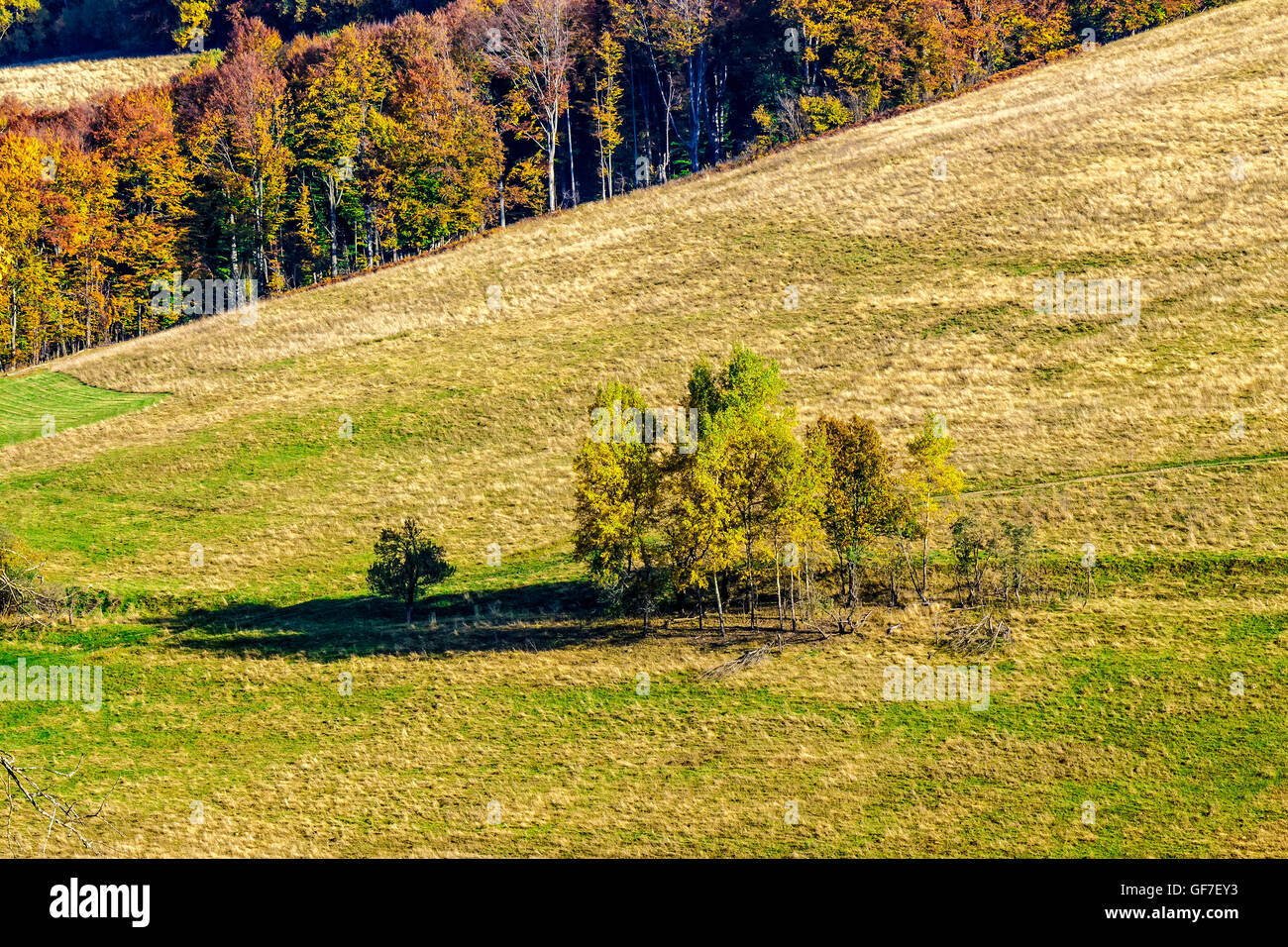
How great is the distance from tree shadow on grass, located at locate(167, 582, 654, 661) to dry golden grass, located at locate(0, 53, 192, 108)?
99148 millimetres

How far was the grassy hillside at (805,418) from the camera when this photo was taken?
105 feet

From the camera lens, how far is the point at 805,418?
176 feet

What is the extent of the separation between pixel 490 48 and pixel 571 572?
67.0 meters

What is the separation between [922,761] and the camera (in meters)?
32.8

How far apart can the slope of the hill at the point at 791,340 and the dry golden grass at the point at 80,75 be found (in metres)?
64.0

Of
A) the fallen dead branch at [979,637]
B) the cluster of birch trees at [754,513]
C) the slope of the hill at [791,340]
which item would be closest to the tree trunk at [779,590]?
the cluster of birch trees at [754,513]

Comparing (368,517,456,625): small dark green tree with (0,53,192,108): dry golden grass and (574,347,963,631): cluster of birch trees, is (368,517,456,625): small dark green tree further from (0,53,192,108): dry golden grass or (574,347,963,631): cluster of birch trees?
(0,53,192,108): dry golden grass

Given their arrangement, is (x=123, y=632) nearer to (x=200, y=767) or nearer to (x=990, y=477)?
(x=200, y=767)

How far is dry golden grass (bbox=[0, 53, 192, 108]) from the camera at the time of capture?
125 m

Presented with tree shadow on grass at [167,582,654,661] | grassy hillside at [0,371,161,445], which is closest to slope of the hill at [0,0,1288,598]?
grassy hillside at [0,371,161,445]

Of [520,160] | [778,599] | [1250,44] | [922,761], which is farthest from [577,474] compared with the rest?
[1250,44]

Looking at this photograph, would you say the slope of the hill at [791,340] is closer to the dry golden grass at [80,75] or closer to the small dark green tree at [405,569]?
the small dark green tree at [405,569]

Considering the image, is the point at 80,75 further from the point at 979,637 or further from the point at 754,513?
the point at 979,637

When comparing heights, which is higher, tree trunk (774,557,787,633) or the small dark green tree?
the small dark green tree
